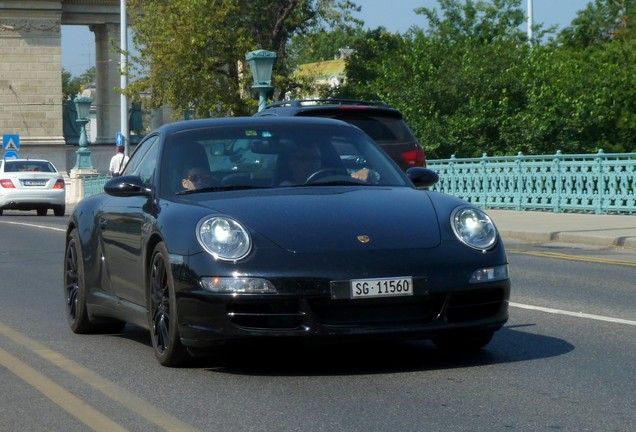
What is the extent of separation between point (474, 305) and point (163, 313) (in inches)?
68.2

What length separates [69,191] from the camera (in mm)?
57906

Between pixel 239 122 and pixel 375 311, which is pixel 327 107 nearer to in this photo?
pixel 239 122

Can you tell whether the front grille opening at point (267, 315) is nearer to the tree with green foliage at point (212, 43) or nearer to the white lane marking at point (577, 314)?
the white lane marking at point (577, 314)

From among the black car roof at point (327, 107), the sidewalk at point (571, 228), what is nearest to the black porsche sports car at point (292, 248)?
the black car roof at point (327, 107)

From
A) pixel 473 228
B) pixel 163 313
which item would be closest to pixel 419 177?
pixel 473 228

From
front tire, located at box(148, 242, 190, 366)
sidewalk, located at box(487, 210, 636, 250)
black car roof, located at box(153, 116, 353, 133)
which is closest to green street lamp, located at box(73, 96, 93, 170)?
sidewalk, located at box(487, 210, 636, 250)

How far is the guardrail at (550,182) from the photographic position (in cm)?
2461

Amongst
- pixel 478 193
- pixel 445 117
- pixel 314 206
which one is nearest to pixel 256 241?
pixel 314 206

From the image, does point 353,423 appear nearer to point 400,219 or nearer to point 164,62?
point 400,219

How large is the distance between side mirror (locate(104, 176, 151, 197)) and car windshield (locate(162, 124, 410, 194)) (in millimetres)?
155

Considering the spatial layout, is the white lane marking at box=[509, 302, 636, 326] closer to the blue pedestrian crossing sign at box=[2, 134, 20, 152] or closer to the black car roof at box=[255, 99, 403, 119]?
the black car roof at box=[255, 99, 403, 119]

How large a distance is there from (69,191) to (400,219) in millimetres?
51044

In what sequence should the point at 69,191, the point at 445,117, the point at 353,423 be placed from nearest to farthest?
the point at 353,423, the point at 445,117, the point at 69,191

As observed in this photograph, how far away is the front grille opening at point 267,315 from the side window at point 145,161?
67.0 inches
